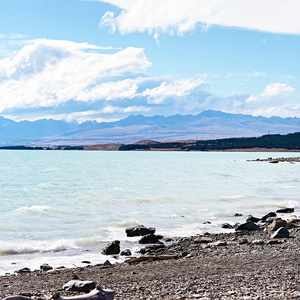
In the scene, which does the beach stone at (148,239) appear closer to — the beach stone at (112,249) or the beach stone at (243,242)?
the beach stone at (112,249)

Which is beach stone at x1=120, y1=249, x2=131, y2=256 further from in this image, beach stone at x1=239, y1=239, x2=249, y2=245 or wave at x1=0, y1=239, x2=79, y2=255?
beach stone at x1=239, y1=239, x2=249, y2=245

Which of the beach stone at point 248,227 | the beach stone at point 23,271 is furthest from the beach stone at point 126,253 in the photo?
the beach stone at point 248,227

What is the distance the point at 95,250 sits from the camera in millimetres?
16859

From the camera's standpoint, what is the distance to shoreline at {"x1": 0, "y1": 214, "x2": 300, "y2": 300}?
8734 millimetres

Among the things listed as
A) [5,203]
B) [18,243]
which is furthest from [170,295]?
[5,203]

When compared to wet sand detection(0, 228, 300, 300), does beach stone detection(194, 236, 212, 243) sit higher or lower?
lower

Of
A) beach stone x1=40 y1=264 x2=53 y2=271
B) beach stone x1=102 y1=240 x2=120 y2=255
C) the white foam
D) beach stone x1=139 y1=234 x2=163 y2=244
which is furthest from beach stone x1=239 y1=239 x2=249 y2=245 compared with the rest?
beach stone x1=40 y1=264 x2=53 y2=271

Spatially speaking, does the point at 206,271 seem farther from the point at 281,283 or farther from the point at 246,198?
the point at 246,198

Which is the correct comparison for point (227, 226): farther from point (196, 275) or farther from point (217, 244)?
point (196, 275)

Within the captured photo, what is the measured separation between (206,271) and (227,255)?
3.36 m

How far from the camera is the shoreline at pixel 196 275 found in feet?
28.7

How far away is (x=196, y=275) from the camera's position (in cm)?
1065

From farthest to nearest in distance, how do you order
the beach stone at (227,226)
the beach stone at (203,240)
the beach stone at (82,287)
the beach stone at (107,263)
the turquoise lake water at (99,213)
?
1. the beach stone at (227,226)
2. the beach stone at (203,240)
3. the turquoise lake water at (99,213)
4. the beach stone at (107,263)
5. the beach stone at (82,287)

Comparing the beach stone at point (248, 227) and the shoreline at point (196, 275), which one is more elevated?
the shoreline at point (196, 275)
